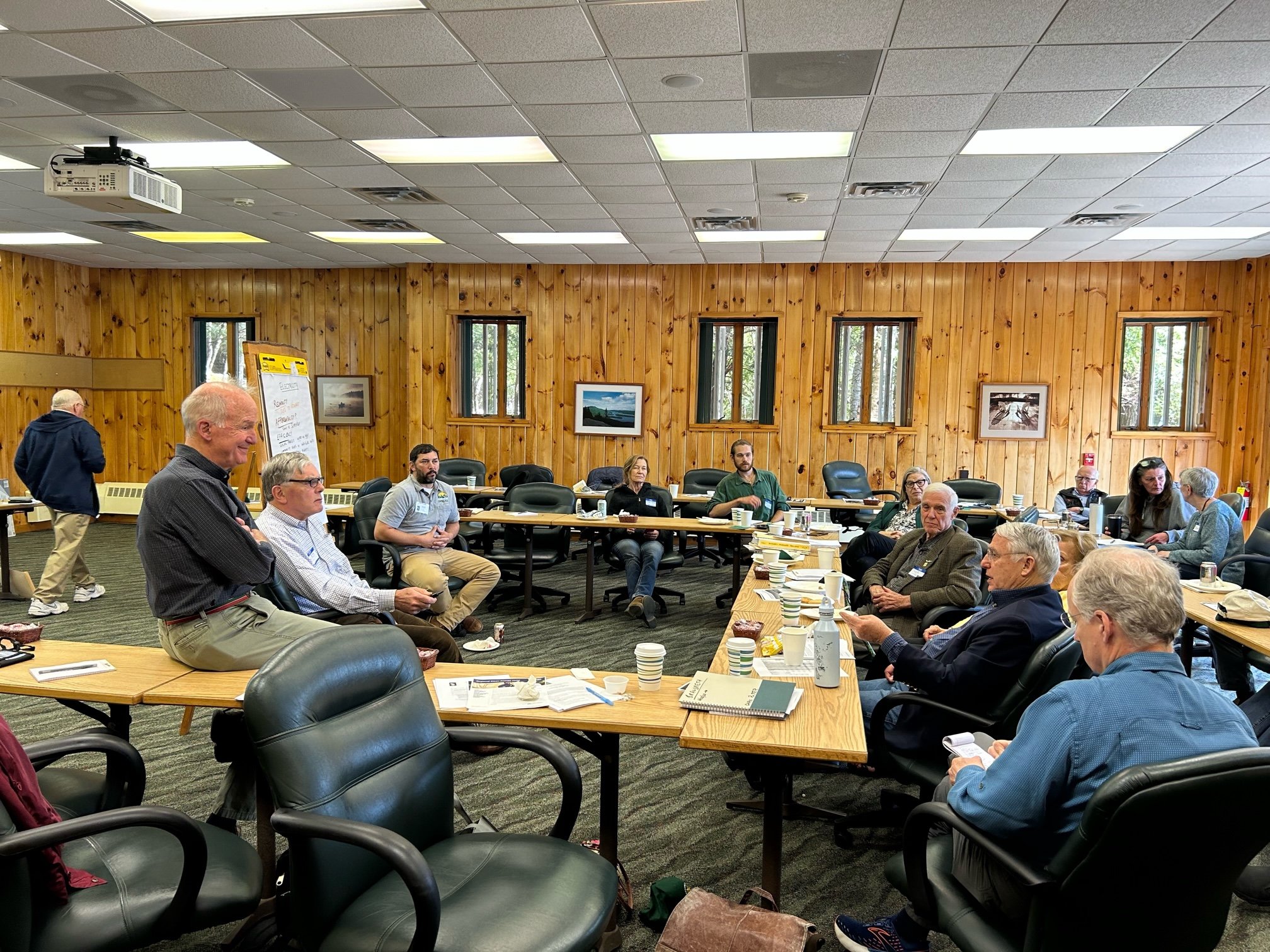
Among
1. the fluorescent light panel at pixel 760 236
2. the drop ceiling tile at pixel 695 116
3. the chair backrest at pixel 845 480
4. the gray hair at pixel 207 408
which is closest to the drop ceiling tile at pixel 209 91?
the drop ceiling tile at pixel 695 116

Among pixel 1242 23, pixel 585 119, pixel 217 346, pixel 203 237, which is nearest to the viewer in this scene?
pixel 1242 23

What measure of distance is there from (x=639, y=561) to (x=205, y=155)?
4.25 metres

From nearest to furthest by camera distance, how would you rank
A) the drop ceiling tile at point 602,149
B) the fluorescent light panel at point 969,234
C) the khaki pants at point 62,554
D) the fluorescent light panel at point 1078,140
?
the fluorescent light panel at point 1078,140
the drop ceiling tile at point 602,149
the khaki pants at point 62,554
the fluorescent light panel at point 969,234

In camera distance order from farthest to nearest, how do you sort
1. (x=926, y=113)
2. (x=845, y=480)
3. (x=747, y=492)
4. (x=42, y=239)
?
(x=42, y=239)
(x=845, y=480)
(x=747, y=492)
(x=926, y=113)

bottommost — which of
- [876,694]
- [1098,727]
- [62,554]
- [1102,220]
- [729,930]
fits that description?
[729,930]

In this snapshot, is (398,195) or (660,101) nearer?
(660,101)

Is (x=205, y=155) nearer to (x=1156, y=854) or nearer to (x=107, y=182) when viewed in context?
(x=107, y=182)

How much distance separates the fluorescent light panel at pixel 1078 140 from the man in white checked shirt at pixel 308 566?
423cm

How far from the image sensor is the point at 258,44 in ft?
13.0

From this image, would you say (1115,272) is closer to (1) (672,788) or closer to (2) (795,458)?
(2) (795,458)

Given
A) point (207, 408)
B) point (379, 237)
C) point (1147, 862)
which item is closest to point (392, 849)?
point (1147, 862)

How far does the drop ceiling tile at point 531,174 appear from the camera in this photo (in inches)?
233

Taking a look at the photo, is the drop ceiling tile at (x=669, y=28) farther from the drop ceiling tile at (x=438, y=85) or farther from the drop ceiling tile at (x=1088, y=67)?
the drop ceiling tile at (x=1088, y=67)

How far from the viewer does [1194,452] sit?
9.25 m
